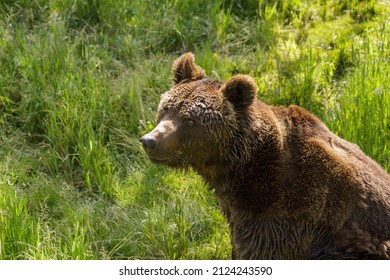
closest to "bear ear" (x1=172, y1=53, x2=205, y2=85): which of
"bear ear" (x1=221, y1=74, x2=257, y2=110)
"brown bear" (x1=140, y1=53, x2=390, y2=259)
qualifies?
"brown bear" (x1=140, y1=53, x2=390, y2=259)

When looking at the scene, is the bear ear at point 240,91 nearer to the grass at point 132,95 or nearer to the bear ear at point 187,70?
the bear ear at point 187,70

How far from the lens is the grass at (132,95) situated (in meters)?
6.20

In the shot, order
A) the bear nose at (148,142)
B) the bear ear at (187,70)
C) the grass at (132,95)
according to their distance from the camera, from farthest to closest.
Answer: the grass at (132,95)
the bear ear at (187,70)
the bear nose at (148,142)

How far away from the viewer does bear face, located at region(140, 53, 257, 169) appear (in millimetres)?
5250

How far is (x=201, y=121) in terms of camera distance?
5.28m

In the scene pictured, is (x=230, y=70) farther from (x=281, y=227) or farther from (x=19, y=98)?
(x=281, y=227)

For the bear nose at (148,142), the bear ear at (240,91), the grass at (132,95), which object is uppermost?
the bear ear at (240,91)

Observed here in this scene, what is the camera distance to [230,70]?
800 centimetres

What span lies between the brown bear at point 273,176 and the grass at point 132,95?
0.88 m

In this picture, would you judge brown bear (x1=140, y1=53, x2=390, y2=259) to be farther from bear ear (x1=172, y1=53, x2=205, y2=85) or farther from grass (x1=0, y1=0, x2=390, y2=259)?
grass (x1=0, y1=0, x2=390, y2=259)

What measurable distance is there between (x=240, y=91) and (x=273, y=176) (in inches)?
26.0

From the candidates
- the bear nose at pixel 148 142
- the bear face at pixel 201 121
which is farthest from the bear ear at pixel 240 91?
the bear nose at pixel 148 142

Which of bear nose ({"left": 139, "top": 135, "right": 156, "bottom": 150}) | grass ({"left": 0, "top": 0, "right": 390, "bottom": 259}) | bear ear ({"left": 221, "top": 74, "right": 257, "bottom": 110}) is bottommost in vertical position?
grass ({"left": 0, "top": 0, "right": 390, "bottom": 259})

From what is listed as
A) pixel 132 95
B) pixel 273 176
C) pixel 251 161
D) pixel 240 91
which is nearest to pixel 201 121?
pixel 240 91
